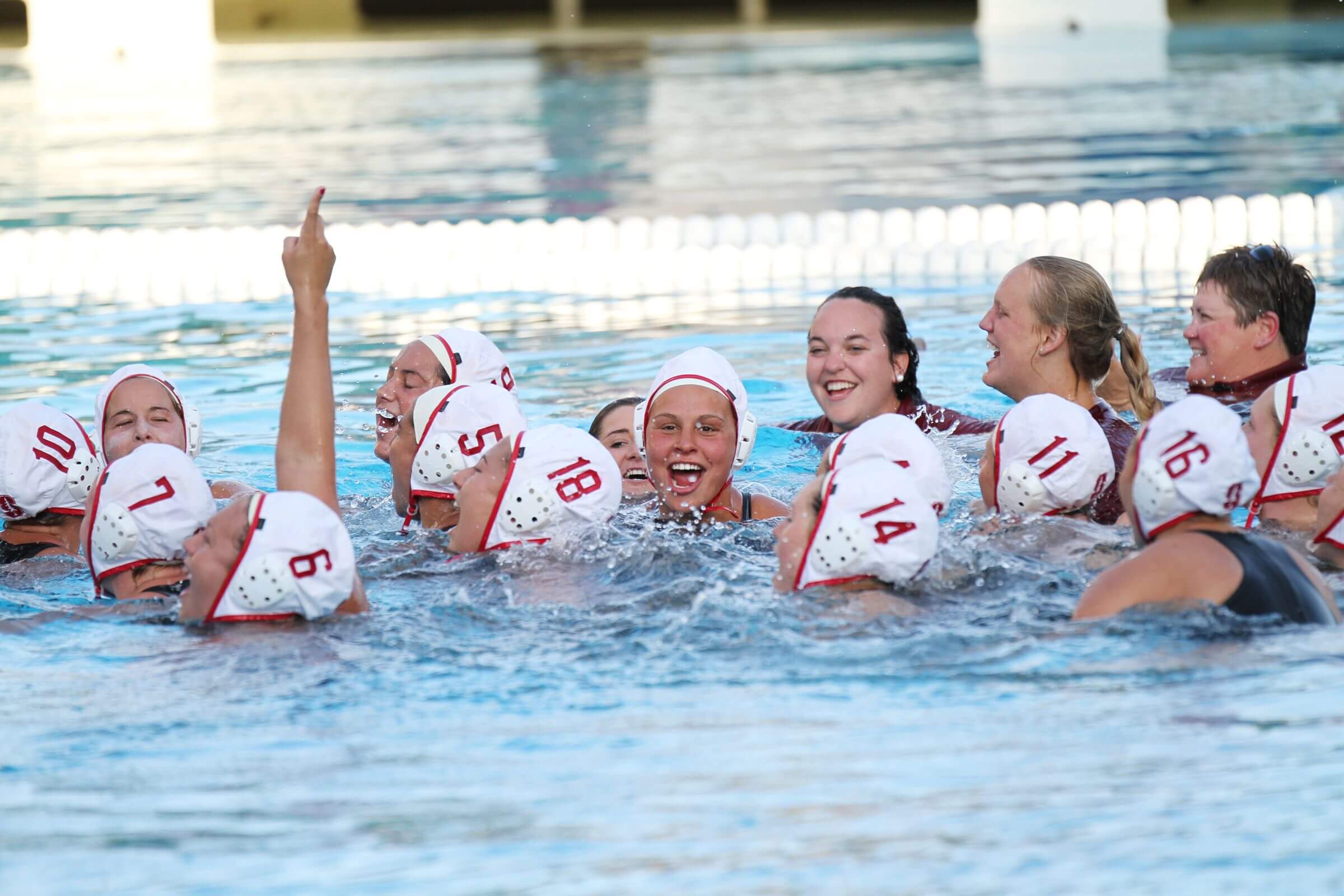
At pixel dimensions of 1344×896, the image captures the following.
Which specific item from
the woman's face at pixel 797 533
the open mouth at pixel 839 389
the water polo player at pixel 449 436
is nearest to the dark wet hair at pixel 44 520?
the water polo player at pixel 449 436

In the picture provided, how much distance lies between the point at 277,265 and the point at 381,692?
8.21 m

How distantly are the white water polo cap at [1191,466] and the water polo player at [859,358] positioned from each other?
2454mm

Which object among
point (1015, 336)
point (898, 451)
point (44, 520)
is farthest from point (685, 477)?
point (44, 520)

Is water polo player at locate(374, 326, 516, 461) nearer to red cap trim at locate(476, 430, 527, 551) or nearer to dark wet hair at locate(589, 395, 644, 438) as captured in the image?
dark wet hair at locate(589, 395, 644, 438)

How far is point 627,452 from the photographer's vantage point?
19.4 ft

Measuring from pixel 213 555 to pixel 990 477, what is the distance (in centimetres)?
223

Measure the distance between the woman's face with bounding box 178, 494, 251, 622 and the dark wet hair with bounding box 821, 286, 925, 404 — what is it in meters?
2.92

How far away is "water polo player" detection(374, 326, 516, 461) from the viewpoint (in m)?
6.02

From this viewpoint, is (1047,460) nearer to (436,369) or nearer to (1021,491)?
(1021,491)

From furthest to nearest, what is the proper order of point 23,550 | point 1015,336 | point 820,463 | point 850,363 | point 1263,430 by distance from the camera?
point 850,363
point 1015,336
point 23,550
point 820,463
point 1263,430

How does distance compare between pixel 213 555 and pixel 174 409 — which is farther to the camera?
pixel 174 409

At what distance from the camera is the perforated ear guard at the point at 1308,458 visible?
476 cm

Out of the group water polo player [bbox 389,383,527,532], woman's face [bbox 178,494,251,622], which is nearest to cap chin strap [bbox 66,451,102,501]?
water polo player [bbox 389,383,527,532]

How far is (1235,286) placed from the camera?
6027mm
